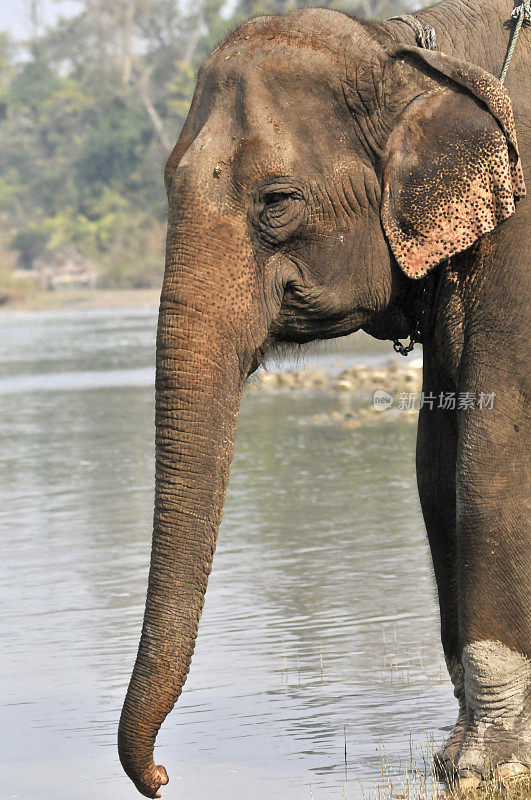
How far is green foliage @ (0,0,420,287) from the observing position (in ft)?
208

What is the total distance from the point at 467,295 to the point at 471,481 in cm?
52

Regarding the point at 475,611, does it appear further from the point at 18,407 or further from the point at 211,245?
the point at 18,407

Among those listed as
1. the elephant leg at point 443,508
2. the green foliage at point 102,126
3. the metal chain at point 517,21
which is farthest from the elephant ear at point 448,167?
the green foliage at point 102,126

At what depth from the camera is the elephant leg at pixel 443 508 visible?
4996mm

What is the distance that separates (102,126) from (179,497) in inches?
2616

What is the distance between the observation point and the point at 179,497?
4027 millimetres

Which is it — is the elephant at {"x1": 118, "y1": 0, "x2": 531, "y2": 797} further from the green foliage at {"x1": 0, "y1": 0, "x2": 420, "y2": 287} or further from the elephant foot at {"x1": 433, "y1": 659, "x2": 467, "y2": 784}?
the green foliage at {"x1": 0, "y1": 0, "x2": 420, "y2": 287}

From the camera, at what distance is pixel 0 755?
5543 millimetres

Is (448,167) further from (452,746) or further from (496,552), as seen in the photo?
(452,746)

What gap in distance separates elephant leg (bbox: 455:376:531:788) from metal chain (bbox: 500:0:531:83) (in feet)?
2.85

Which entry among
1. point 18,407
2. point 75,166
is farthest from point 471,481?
point 75,166

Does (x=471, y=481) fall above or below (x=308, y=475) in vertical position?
above

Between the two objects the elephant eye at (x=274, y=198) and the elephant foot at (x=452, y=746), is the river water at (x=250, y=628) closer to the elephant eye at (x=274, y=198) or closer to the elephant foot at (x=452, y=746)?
the elephant foot at (x=452, y=746)

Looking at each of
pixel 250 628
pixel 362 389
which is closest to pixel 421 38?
pixel 250 628
